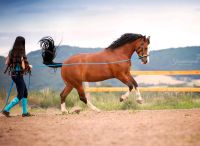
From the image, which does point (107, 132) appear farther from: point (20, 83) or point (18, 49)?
point (18, 49)

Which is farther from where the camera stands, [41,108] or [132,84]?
[41,108]

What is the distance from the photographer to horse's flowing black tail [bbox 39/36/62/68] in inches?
452

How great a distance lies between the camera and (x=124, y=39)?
36.8 feet

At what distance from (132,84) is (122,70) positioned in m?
0.44

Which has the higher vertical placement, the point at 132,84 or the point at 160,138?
the point at 132,84

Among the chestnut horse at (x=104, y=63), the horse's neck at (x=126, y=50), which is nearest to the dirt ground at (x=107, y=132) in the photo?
the chestnut horse at (x=104, y=63)

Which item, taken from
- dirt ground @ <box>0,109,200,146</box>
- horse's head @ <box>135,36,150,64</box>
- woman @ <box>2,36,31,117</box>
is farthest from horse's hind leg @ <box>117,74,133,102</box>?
woman @ <box>2,36,31,117</box>

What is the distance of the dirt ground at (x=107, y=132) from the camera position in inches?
243

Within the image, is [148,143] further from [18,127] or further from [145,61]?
[145,61]

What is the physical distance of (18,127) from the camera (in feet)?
26.1

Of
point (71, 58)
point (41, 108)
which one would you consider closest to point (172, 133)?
point (71, 58)

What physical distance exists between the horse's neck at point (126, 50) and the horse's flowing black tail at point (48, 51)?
1657 millimetres

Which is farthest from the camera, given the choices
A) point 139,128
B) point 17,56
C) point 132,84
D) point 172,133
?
point 132,84

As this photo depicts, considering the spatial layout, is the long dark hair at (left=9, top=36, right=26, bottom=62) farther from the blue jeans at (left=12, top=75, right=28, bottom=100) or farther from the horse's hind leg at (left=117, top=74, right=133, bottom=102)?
the horse's hind leg at (left=117, top=74, right=133, bottom=102)
